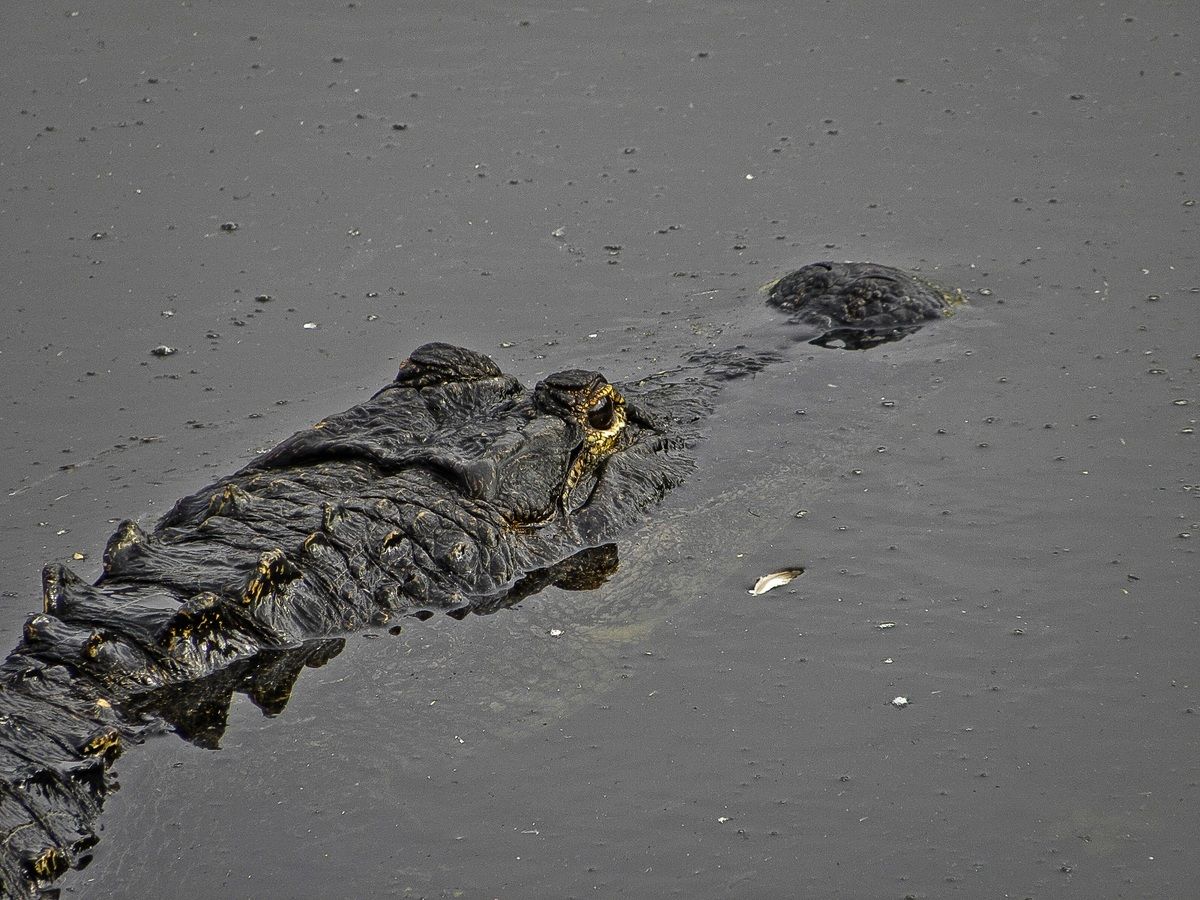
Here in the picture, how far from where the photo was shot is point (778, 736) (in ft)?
19.4

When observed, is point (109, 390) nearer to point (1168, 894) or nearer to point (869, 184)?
point (869, 184)

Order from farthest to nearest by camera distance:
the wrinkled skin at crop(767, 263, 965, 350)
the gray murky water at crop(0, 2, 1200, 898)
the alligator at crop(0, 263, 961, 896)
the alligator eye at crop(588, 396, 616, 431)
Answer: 1. the wrinkled skin at crop(767, 263, 965, 350)
2. the alligator eye at crop(588, 396, 616, 431)
3. the gray murky water at crop(0, 2, 1200, 898)
4. the alligator at crop(0, 263, 961, 896)

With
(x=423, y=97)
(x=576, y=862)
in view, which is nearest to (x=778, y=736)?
(x=576, y=862)

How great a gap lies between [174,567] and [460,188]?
6.33m

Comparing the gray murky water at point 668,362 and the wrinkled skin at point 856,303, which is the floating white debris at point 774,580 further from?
the wrinkled skin at point 856,303

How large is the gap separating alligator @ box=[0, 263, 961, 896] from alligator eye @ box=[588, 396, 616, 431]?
2 cm

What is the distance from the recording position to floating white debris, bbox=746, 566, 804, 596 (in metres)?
6.80

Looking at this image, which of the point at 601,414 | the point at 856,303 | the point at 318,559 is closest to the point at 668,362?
the point at 856,303

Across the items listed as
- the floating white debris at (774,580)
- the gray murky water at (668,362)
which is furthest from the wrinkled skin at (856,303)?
the floating white debris at (774,580)

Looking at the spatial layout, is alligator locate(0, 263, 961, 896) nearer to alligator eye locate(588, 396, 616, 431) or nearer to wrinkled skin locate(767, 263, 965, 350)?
alligator eye locate(588, 396, 616, 431)

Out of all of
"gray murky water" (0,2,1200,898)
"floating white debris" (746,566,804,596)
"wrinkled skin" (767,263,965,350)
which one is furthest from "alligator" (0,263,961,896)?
"wrinkled skin" (767,263,965,350)

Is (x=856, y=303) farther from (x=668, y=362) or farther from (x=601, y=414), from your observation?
(x=601, y=414)

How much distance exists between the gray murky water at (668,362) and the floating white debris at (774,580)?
0.08 meters

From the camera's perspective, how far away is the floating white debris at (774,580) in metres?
6.80
